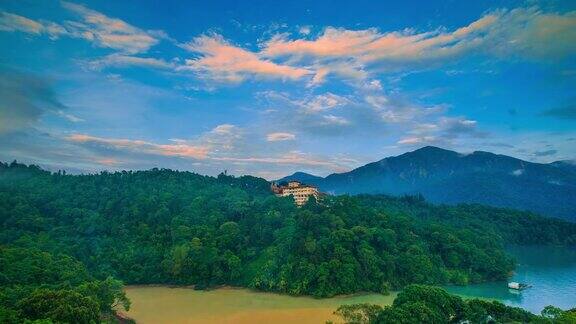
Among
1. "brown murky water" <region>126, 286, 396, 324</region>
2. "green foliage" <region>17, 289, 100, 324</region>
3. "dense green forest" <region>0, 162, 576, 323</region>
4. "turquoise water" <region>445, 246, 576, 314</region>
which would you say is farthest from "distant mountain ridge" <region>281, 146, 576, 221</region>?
"green foliage" <region>17, 289, 100, 324</region>

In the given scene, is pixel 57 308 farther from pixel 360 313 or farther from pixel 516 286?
pixel 516 286

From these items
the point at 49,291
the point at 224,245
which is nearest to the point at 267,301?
the point at 224,245

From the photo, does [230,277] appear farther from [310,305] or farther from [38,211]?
[38,211]

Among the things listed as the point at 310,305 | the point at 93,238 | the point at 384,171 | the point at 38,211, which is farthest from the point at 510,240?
the point at 384,171

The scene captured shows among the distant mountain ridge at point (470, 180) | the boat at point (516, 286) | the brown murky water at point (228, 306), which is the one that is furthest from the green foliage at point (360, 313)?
the distant mountain ridge at point (470, 180)

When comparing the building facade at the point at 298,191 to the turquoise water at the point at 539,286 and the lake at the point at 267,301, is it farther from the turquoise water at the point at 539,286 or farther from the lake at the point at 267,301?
the turquoise water at the point at 539,286
